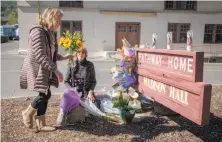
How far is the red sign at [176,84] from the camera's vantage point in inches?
117

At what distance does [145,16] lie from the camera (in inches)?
824

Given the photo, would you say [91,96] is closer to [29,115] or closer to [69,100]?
[69,100]

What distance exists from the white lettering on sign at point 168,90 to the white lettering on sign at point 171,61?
27 cm

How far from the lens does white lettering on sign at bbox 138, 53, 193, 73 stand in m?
3.21

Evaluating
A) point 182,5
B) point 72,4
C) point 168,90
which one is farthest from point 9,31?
point 168,90

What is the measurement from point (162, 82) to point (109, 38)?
16.8 metres

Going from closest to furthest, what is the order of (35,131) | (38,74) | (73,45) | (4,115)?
(38,74) → (35,131) → (73,45) → (4,115)

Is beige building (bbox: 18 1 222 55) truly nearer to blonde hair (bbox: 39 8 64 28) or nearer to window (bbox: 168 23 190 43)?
window (bbox: 168 23 190 43)

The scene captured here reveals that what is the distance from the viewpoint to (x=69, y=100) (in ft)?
13.5

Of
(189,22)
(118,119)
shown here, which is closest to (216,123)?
(118,119)

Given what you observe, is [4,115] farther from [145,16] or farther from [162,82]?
[145,16]

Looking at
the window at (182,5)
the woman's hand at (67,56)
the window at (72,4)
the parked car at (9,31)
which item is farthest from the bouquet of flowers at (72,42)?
the parked car at (9,31)

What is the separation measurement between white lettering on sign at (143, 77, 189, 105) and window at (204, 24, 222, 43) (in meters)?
19.6

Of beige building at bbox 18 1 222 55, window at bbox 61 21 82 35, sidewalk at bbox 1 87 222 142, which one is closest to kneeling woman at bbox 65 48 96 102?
sidewalk at bbox 1 87 222 142
